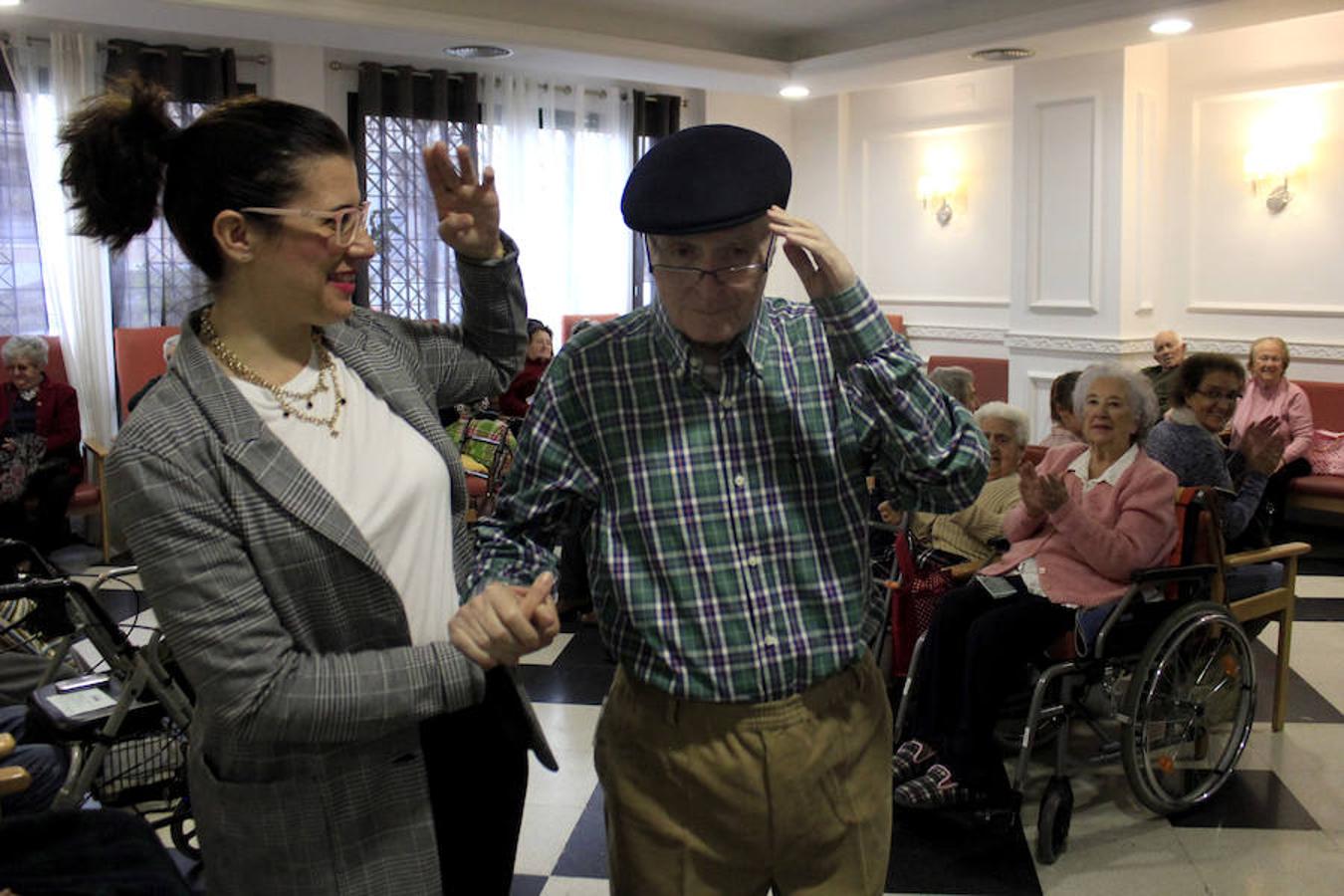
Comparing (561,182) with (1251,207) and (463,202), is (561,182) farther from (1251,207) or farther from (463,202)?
(463,202)

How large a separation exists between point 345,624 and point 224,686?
128 millimetres

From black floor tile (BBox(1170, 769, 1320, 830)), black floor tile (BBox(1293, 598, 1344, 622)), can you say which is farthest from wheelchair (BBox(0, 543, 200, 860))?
black floor tile (BBox(1293, 598, 1344, 622))

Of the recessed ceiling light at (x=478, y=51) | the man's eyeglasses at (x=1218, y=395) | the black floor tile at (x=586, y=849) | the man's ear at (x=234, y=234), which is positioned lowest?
the black floor tile at (x=586, y=849)

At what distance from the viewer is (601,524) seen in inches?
50.9

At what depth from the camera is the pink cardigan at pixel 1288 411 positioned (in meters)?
5.74

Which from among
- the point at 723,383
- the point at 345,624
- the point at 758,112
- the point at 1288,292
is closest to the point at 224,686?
the point at 345,624

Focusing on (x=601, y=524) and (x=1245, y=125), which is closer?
(x=601, y=524)

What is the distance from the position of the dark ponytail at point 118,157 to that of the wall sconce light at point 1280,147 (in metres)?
6.53

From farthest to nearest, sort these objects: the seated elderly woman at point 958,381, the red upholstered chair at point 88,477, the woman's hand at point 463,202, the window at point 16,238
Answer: the window at point 16,238 → the red upholstered chair at point 88,477 → the seated elderly woman at point 958,381 → the woman's hand at point 463,202

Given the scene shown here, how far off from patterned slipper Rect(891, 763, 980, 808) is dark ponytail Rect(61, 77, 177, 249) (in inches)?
85.2

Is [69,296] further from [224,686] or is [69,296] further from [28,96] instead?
[224,686]

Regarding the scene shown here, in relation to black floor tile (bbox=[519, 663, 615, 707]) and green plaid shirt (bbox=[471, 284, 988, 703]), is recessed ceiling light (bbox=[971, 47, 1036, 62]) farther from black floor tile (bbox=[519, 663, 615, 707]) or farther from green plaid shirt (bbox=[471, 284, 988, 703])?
green plaid shirt (bbox=[471, 284, 988, 703])

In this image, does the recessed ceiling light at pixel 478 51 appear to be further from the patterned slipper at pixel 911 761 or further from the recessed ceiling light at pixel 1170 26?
the patterned slipper at pixel 911 761

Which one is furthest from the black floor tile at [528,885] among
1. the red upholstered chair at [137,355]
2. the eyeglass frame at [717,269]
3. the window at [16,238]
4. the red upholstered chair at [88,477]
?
the window at [16,238]
